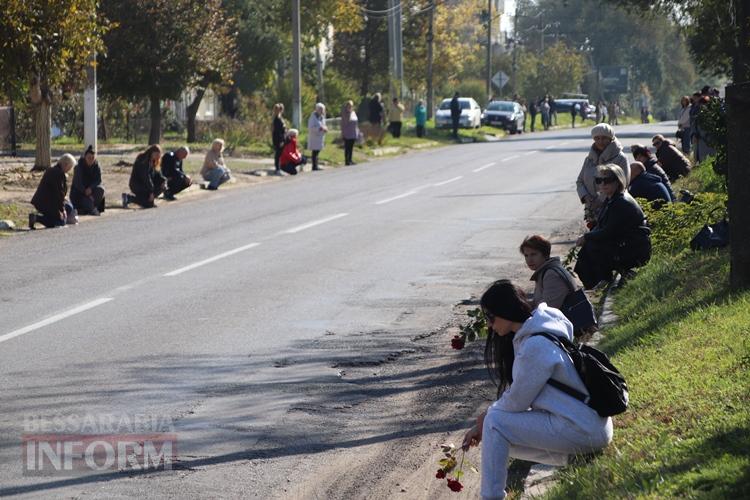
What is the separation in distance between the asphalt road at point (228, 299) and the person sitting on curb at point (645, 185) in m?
1.83

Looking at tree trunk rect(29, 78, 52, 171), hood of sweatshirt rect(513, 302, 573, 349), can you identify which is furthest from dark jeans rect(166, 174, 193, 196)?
hood of sweatshirt rect(513, 302, 573, 349)

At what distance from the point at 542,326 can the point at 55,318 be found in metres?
7.13

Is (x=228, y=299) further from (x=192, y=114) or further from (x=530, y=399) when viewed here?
(x=192, y=114)

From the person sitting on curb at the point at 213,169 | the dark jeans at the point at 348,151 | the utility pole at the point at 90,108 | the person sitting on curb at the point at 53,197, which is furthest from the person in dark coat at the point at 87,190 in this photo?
the dark jeans at the point at 348,151

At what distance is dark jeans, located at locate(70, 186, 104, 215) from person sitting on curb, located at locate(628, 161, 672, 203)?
1037 cm

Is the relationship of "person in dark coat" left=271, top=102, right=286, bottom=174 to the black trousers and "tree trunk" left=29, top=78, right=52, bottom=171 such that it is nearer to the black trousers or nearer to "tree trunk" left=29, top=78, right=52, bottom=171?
"tree trunk" left=29, top=78, right=52, bottom=171

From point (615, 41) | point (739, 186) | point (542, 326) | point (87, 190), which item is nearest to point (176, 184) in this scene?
point (87, 190)

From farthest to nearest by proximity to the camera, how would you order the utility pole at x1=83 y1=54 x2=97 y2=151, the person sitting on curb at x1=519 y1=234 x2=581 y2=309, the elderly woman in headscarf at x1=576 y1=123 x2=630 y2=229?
the utility pole at x1=83 y1=54 x2=97 y2=151
the elderly woman in headscarf at x1=576 y1=123 x2=630 y2=229
the person sitting on curb at x1=519 y1=234 x2=581 y2=309

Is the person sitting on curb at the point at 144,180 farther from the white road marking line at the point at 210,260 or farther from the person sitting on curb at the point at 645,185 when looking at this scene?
the person sitting on curb at the point at 645,185

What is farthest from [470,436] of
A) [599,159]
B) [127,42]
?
[127,42]

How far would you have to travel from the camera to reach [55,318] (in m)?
12.4

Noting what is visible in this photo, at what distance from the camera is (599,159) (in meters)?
15.8

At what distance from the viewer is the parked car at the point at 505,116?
230ft

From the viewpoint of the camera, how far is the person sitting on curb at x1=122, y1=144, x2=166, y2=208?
2500 centimetres
